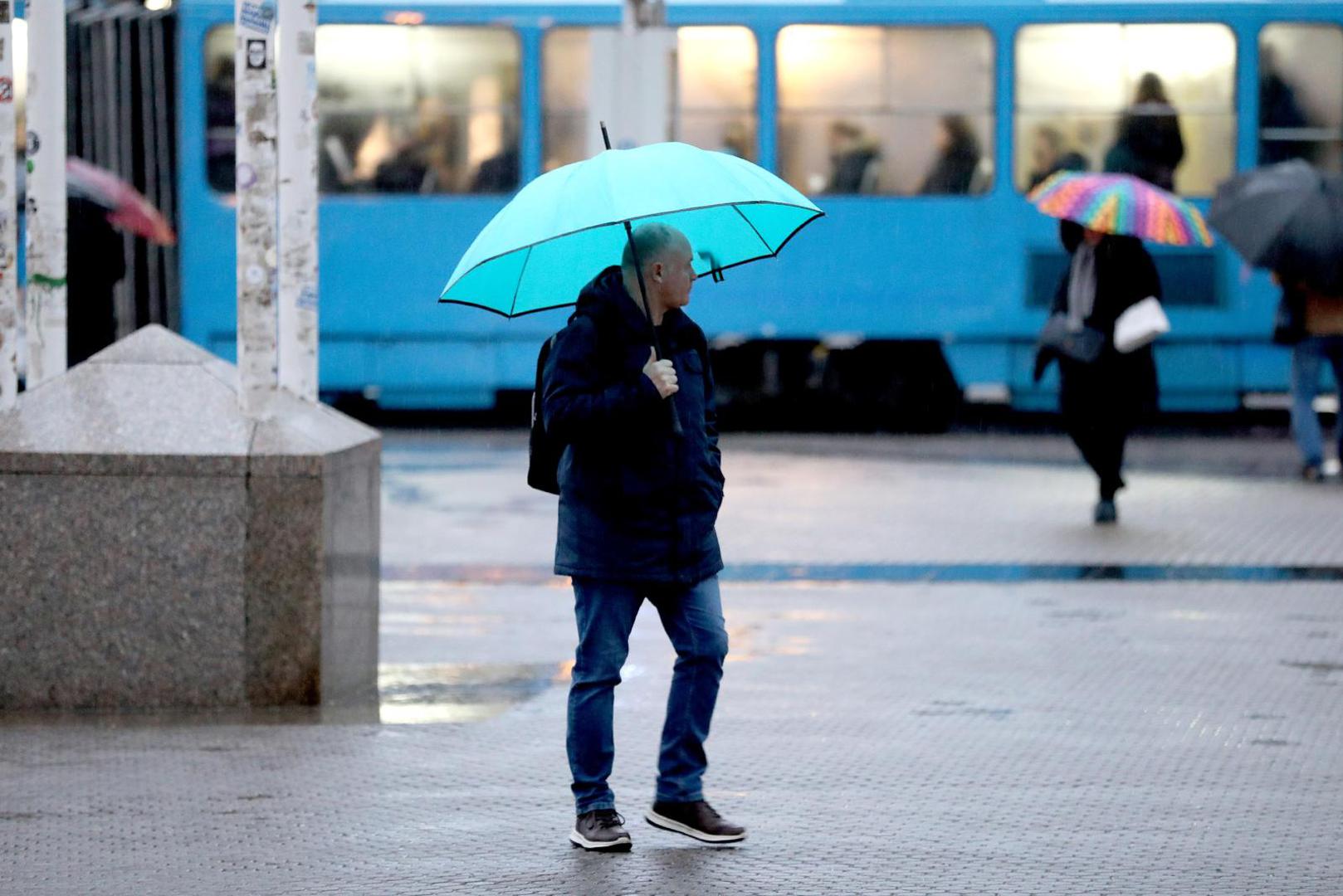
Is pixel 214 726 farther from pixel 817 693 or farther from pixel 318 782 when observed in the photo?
pixel 817 693

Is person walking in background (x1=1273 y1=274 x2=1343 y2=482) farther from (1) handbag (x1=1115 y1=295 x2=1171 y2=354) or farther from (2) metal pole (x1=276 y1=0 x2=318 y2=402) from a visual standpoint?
(2) metal pole (x1=276 y1=0 x2=318 y2=402)

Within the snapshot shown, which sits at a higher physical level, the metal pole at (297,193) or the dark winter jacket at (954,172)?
the dark winter jacket at (954,172)

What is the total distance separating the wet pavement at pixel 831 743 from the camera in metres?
5.03

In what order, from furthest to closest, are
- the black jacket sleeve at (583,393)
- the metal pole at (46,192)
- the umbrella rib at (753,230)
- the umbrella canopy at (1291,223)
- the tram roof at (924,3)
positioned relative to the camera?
the tram roof at (924,3)
the umbrella canopy at (1291,223)
the metal pole at (46,192)
the umbrella rib at (753,230)
the black jacket sleeve at (583,393)

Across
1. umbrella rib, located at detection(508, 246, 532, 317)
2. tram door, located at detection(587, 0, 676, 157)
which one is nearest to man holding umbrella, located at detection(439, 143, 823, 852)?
umbrella rib, located at detection(508, 246, 532, 317)

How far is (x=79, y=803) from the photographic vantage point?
5.62 m

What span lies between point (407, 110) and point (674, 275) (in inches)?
487

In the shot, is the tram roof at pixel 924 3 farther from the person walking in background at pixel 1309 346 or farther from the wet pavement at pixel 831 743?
the wet pavement at pixel 831 743

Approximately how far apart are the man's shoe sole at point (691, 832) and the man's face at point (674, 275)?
1.18 meters

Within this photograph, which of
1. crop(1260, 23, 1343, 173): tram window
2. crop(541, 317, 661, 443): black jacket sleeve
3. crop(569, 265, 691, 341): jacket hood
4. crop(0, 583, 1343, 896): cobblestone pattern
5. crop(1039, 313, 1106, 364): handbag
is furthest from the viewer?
crop(1260, 23, 1343, 173): tram window

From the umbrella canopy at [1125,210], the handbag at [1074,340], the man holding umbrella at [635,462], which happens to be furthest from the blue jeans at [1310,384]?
the man holding umbrella at [635,462]

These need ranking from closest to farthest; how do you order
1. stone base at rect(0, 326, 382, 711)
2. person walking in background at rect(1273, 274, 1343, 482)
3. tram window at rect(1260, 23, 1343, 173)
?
stone base at rect(0, 326, 382, 711) → person walking in background at rect(1273, 274, 1343, 482) → tram window at rect(1260, 23, 1343, 173)

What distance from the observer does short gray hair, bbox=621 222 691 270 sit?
5.24 m

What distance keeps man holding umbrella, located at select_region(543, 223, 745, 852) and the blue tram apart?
11632mm
